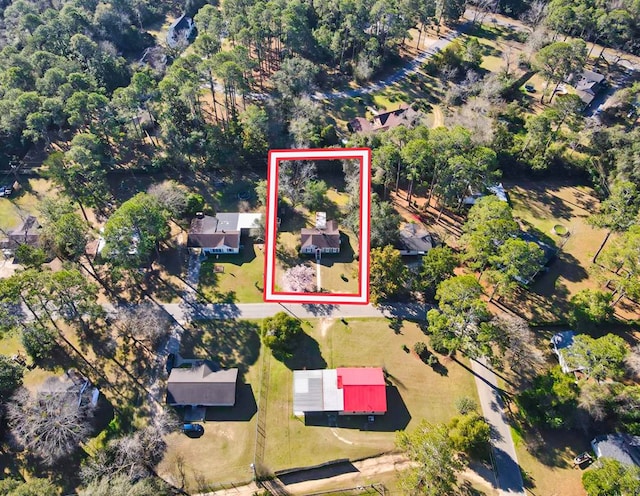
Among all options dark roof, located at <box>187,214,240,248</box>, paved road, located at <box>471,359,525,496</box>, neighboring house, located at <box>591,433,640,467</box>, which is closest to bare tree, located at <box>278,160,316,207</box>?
dark roof, located at <box>187,214,240,248</box>

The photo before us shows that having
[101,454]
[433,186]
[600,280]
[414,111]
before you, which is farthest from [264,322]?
[414,111]

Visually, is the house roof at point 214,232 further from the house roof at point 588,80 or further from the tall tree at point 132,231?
the house roof at point 588,80

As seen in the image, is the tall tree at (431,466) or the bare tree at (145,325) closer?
the tall tree at (431,466)

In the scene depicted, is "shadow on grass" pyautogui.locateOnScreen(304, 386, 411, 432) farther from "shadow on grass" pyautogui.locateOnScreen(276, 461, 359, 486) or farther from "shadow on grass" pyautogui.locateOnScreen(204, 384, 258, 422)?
"shadow on grass" pyautogui.locateOnScreen(204, 384, 258, 422)

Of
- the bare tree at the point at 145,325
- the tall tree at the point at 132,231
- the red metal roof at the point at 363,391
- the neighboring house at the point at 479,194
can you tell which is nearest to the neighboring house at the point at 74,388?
the bare tree at the point at 145,325

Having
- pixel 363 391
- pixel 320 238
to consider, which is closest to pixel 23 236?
pixel 320 238

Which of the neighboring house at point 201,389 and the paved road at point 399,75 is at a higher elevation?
the paved road at point 399,75
